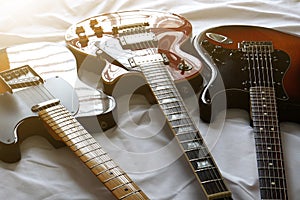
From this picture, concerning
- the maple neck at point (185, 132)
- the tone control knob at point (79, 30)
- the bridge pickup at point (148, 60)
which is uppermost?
the bridge pickup at point (148, 60)

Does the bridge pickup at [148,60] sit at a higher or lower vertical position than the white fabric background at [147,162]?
higher

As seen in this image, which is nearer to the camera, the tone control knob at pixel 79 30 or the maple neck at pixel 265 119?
the maple neck at pixel 265 119

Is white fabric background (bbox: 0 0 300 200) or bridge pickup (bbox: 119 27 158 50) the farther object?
bridge pickup (bbox: 119 27 158 50)

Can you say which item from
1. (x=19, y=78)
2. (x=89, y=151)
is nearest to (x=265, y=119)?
(x=89, y=151)

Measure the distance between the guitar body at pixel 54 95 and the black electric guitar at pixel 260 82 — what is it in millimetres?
248

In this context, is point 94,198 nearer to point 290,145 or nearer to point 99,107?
point 99,107

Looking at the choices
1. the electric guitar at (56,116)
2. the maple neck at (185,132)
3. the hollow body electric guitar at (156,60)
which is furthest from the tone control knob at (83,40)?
the maple neck at (185,132)

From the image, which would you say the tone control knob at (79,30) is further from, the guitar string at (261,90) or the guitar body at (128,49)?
the guitar string at (261,90)

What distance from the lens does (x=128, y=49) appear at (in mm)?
1197

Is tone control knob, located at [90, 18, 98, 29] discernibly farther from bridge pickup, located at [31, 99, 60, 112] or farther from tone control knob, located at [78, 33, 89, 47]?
bridge pickup, located at [31, 99, 60, 112]

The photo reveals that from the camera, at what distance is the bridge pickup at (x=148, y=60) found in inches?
44.0

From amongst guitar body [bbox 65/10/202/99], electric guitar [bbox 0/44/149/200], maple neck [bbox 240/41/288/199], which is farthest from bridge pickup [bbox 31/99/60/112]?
maple neck [bbox 240/41/288/199]

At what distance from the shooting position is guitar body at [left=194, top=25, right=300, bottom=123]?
1008 millimetres

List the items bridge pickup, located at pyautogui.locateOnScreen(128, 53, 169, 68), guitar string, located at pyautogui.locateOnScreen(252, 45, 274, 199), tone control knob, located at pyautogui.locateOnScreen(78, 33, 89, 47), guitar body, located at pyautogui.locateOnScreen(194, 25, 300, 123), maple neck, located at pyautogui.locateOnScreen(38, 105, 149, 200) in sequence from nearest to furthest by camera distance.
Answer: maple neck, located at pyautogui.locateOnScreen(38, 105, 149, 200), guitar string, located at pyautogui.locateOnScreen(252, 45, 274, 199), guitar body, located at pyautogui.locateOnScreen(194, 25, 300, 123), bridge pickup, located at pyautogui.locateOnScreen(128, 53, 169, 68), tone control knob, located at pyautogui.locateOnScreen(78, 33, 89, 47)
